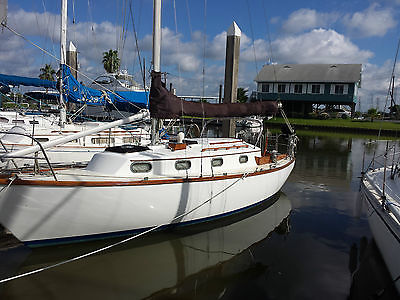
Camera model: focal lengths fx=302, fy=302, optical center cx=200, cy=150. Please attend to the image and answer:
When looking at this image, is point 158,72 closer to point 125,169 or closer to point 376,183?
point 125,169

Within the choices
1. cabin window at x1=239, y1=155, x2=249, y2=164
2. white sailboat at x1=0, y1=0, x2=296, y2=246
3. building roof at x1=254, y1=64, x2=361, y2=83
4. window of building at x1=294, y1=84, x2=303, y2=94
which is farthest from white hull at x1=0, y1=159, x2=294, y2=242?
window of building at x1=294, y1=84, x2=303, y2=94

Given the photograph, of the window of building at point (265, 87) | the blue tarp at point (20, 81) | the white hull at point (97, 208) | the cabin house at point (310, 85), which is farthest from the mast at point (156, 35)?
the window of building at point (265, 87)

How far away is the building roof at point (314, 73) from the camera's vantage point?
1560 inches

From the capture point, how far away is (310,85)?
40.4 meters

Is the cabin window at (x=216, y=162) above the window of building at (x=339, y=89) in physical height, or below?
below

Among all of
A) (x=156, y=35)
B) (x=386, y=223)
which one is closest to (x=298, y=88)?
(x=156, y=35)

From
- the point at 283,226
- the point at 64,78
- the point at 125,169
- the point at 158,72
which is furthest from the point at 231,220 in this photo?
the point at 64,78

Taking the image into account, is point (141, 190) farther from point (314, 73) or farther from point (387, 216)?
point (314, 73)

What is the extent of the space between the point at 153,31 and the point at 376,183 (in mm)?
6125

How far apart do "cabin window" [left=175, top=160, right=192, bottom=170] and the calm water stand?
146 cm

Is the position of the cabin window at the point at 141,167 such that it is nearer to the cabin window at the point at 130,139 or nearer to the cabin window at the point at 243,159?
the cabin window at the point at 243,159

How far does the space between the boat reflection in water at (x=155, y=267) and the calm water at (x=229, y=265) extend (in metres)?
0.02

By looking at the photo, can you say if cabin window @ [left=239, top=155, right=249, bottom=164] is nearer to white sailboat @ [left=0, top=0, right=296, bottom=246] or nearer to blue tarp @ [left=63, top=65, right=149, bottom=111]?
white sailboat @ [left=0, top=0, right=296, bottom=246]

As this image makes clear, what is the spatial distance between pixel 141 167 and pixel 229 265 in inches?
105
